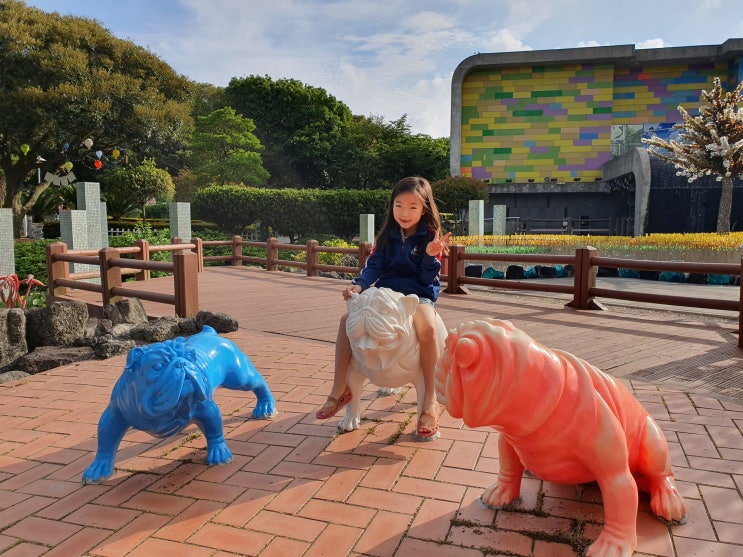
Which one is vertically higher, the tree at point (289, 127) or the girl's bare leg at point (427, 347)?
the tree at point (289, 127)

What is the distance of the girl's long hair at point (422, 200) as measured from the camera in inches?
124

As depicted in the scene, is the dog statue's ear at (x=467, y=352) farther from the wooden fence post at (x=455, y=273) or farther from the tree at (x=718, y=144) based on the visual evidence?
the tree at (x=718, y=144)

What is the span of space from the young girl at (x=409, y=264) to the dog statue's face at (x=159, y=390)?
2.74 ft

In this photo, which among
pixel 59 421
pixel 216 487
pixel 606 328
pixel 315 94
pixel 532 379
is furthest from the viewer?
pixel 315 94

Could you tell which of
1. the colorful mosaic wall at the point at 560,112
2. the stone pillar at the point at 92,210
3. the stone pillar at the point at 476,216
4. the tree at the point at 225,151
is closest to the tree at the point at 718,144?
the stone pillar at the point at 476,216

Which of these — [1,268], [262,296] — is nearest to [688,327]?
[262,296]

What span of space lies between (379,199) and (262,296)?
16.4 meters

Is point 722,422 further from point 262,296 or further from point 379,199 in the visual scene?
point 379,199

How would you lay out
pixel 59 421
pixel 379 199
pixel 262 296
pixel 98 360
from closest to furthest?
pixel 59 421, pixel 98 360, pixel 262 296, pixel 379 199

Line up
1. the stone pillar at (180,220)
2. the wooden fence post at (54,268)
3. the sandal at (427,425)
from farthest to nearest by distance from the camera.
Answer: the stone pillar at (180,220)
the wooden fence post at (54,268)
the sandal at (427,425)

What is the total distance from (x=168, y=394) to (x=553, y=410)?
1.62 m

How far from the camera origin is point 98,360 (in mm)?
5078

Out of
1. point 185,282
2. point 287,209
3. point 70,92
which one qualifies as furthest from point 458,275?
point 287,209

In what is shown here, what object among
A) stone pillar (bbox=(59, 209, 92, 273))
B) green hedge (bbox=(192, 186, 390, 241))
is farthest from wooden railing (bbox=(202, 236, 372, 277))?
green hedge (bbox=(192, 186, 390, 241))
